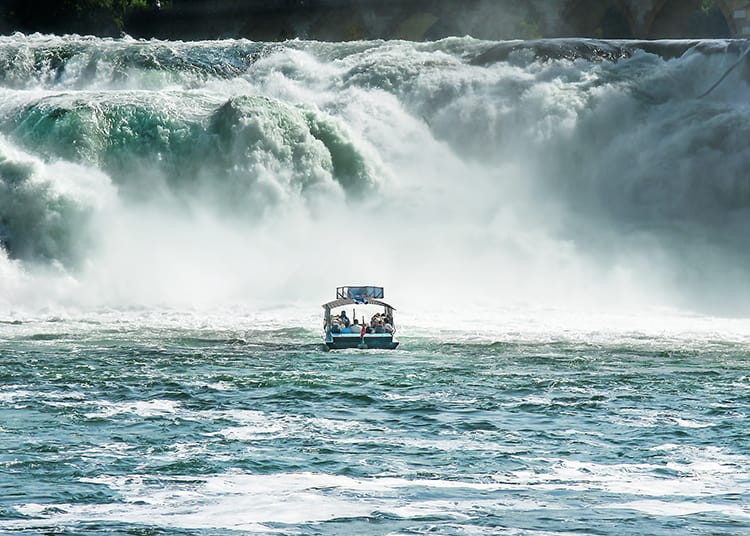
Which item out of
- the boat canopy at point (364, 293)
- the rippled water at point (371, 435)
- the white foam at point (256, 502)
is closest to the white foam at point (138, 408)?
the rippled water at point (371, 435)

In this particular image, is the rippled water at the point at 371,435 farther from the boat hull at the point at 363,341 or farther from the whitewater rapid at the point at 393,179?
the whitewater rapid at the point at 393,179

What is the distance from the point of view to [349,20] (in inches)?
3105

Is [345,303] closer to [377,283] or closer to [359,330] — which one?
[359,330]

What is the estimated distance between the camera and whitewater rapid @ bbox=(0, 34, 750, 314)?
3881cm

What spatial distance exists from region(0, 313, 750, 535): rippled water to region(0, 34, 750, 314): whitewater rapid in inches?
253

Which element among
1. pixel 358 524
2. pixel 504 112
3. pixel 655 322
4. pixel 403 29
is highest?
pixel 403 29

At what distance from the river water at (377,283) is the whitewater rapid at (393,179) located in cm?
9

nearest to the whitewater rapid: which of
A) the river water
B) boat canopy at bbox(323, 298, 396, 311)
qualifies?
the river water

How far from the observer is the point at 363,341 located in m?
30.9

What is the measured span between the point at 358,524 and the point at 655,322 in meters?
19.1

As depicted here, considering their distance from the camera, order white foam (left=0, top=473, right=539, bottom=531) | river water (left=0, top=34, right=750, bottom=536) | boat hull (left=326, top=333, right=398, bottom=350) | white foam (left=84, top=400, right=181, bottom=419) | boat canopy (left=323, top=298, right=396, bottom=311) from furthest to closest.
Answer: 1. boat canopy (left=323, top=298, right=396, bottom=311)
2. boat hull (left=326, top=333, right=398, bottom=350)
3. white foam (left=84, top=400, right=181, bottom=419)
4. river water (left=0, top=34, right=750, bottom=536)
5. white foam (left=0, top=473, right=539, bottom=531)

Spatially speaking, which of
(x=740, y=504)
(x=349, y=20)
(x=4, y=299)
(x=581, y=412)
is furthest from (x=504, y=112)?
(x=349, y=20)

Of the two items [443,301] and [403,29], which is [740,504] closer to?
[443,301]

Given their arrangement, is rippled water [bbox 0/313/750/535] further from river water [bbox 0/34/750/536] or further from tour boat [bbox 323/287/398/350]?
tour boat [bbox 323/287/398/350]
